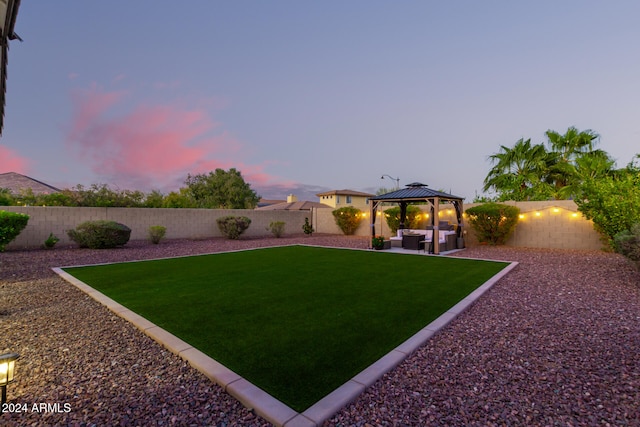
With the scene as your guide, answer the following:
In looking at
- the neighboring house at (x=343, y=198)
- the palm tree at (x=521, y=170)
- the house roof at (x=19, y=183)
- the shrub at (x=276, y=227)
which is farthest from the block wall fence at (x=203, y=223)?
the neighboring house at (x=343, y=198)

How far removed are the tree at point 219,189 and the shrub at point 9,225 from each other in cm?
2288

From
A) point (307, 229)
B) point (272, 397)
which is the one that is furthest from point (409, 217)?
point (272, 397)

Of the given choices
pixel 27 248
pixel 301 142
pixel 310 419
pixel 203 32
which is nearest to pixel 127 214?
pixel 27 248

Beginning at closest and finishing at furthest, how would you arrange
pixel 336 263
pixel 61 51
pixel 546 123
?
pixel 336 263, pixel 61 51, pixel 546 123

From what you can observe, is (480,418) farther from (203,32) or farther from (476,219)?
(203,32)

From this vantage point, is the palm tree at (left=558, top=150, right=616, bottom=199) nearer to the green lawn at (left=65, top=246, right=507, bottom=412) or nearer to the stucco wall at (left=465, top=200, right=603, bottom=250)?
the stucco wall at (left=465, top=200, right=603, bottom=250)

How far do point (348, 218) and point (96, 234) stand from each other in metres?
11.9

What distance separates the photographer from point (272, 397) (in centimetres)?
207

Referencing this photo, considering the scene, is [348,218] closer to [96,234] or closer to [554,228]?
[554,228]

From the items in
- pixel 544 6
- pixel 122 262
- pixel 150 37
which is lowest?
pixel 122 262

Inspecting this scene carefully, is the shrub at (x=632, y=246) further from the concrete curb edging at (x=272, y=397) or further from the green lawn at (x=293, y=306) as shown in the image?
the concrete curb edging at (x=272, y=397)

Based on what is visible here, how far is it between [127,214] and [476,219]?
1507 centimetres

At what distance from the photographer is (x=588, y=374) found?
2453 mm

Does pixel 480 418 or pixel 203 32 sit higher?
pixel 203 32
